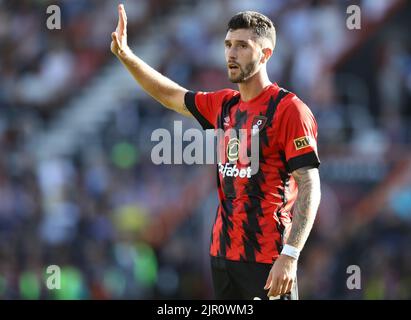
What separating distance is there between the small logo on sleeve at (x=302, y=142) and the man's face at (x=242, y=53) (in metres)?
0.59

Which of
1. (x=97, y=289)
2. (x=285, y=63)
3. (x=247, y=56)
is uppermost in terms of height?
(x=285, y=63)

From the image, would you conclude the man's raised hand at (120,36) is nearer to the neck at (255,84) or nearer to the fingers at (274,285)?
the neck at (255,84)

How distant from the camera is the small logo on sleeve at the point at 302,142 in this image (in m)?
5.88

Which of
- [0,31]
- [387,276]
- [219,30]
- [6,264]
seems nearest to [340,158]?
[387,276]

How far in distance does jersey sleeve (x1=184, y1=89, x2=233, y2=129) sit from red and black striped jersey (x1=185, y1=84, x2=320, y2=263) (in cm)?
35

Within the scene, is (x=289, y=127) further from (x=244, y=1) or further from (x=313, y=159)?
(x=244, y=1)

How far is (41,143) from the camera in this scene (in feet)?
50.8

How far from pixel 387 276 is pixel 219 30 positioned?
16.2 feet

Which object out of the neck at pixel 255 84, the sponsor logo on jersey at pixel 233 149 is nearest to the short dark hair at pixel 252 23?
the neck at pixel 255 84

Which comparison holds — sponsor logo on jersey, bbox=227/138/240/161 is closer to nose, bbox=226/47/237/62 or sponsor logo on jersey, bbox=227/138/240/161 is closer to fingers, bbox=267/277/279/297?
nose, bbox=226/47/237/62

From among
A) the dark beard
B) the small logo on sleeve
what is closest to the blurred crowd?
the dark beard

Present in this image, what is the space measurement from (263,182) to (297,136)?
→ 15.7 inches

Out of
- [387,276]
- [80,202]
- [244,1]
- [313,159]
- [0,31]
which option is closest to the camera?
[313,159]

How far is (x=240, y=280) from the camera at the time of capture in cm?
617
